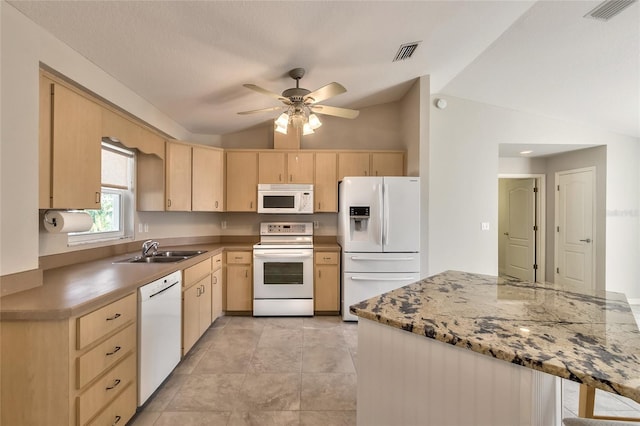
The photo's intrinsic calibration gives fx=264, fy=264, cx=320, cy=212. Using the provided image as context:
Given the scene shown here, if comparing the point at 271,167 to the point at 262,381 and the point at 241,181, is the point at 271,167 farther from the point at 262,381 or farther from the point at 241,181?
the point at 262,381

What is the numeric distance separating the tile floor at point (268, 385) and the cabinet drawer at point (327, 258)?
2.72 feet

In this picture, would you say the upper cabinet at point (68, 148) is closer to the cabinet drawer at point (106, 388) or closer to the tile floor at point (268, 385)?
the cabinet drawer at point (106, 388)

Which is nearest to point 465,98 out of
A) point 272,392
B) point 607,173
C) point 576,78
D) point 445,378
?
point 576,78

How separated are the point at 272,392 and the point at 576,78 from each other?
173 inches

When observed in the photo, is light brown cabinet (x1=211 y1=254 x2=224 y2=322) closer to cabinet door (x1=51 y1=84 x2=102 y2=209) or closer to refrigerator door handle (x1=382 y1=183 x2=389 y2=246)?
cabinet door (x1=51 y1=84 x2=102 y2=209)

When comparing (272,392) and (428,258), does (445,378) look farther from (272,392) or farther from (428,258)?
(428,258)

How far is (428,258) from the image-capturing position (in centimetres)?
336

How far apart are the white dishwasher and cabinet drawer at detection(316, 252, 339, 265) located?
Result: 1.68m

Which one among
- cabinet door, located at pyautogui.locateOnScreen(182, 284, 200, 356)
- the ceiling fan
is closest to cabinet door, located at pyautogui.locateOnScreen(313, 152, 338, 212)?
the ceiling fan

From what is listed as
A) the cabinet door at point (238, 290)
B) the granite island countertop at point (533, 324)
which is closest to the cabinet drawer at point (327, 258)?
the cabinet door at point (238, 290)

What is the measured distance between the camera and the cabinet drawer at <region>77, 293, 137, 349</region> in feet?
4.25

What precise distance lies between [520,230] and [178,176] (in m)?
5.87

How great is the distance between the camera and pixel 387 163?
374cm

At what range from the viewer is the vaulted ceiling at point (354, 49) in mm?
1748
